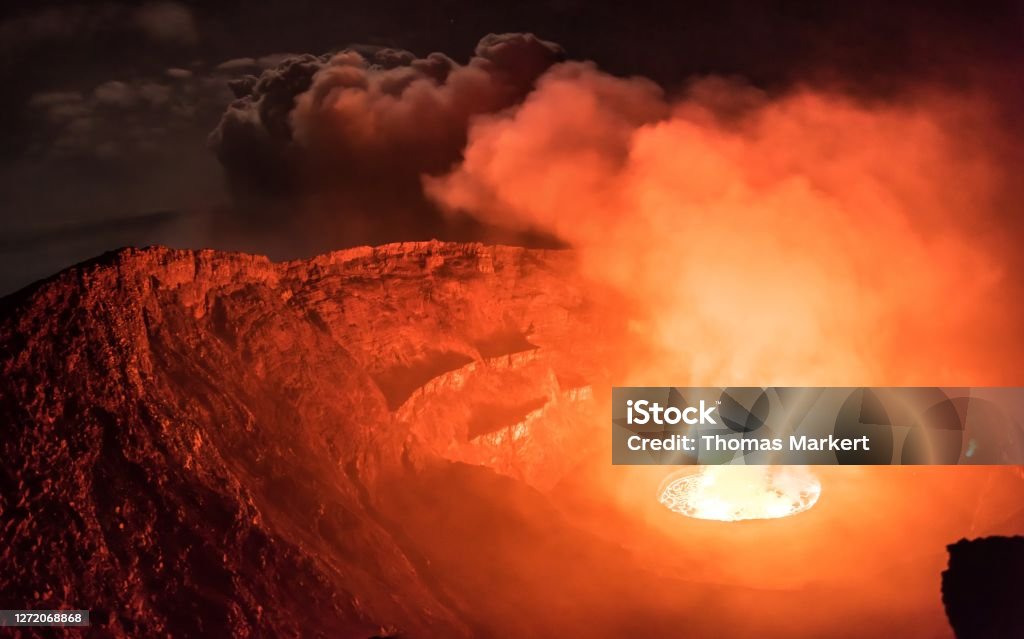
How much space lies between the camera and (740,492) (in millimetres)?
60156

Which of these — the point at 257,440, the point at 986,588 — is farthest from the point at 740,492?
the point at 257,440

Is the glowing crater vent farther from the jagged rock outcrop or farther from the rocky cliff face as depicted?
the jagged rock outcrop

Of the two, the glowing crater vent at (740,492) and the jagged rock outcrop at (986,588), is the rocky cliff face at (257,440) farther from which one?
the jagged rock outcrop at (986,588)

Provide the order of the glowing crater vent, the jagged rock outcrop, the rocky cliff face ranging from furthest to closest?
the glowing crater vent < the rocky cliff face < the jagged rock outcrop

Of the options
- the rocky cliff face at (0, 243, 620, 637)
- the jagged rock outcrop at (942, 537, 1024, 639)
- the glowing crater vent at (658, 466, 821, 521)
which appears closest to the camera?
the jagged rock outcrop at (942, 537, 1024, 639)

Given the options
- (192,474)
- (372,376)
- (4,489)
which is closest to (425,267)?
(372,376)

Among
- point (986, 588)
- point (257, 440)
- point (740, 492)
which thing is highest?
point (740, 492)

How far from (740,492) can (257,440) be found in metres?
29.9

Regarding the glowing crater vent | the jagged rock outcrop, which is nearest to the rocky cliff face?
the glowing crater vent

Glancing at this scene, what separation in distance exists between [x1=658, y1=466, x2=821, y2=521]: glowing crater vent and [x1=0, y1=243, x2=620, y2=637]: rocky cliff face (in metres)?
7.72

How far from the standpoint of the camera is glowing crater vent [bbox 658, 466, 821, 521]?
57.8m

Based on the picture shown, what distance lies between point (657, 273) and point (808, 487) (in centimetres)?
1908

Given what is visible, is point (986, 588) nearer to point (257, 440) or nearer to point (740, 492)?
point (740, 492)

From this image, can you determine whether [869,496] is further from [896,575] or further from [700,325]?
[700,325]
